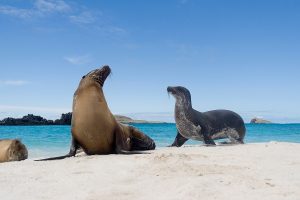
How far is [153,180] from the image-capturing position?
4.39 metres

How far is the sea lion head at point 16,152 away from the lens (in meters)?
7.92

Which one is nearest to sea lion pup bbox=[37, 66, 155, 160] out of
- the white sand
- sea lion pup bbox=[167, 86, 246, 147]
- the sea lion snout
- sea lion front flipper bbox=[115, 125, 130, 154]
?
sea lion front flipper bbox=[115, 125, 130, 154]

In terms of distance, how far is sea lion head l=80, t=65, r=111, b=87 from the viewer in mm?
8000

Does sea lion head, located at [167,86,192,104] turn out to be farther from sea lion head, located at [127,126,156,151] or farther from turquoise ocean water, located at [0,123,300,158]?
turquoise ocean water, located at [0,123,300,158]

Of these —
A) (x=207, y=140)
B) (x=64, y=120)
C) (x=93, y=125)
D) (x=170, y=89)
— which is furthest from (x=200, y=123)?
(x=64, y=120)

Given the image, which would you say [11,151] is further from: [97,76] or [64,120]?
[64,120]

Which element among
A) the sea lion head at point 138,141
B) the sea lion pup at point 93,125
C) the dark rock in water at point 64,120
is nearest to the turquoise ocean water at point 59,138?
the sea lion head at point 138,141

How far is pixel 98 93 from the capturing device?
25.5 ft

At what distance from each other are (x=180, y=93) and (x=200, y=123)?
1.00 metres

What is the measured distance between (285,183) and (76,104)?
435 cm

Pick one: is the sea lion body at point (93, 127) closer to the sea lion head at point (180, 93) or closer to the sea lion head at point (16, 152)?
the sea lion head at point (16, 152)

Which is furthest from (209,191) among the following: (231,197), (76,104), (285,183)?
(76,104)

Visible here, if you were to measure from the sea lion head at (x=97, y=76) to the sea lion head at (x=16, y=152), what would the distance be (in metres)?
1.67

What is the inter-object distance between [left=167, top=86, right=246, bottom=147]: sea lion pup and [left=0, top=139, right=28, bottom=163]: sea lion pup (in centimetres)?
432
